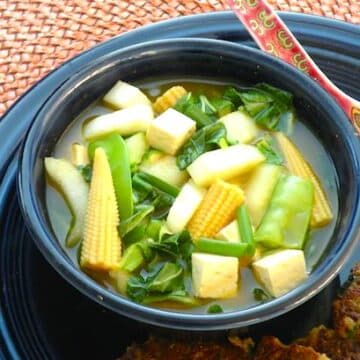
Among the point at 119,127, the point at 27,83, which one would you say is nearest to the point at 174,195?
the point at 119,127

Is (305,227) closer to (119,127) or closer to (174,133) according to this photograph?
(174,133)

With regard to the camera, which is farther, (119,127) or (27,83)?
(27,83)

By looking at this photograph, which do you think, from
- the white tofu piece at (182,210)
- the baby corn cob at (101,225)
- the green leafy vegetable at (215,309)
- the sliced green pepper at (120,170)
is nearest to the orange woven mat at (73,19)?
the sliced green pepper at (120,170)

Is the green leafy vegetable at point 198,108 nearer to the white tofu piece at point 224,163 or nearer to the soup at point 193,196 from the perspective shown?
the soup at point 193,196

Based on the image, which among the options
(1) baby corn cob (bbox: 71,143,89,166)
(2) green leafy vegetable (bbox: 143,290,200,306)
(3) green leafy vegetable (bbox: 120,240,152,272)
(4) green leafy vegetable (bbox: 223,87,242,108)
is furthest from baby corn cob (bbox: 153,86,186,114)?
(2) green leafy vegetable (bbox: 143,290,200,306)

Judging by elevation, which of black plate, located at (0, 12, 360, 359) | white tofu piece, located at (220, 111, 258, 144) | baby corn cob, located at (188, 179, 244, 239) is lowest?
black plate, located at (0, 12, 360, 359)

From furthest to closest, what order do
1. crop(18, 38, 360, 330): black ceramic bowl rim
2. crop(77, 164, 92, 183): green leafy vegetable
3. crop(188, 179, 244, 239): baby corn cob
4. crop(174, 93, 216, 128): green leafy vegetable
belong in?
crop(174, 93, 216, 128): green leafy vegetable
crop(77, 164, 92, 183): green leafy vegetable
crop(188, 179, 244, 239): baby corn cob
crop(18, 38, 360, 330): black ceramic bowl rim

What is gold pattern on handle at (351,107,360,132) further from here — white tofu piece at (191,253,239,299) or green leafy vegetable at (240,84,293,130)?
white tofu piece at (191,253,239,299)
